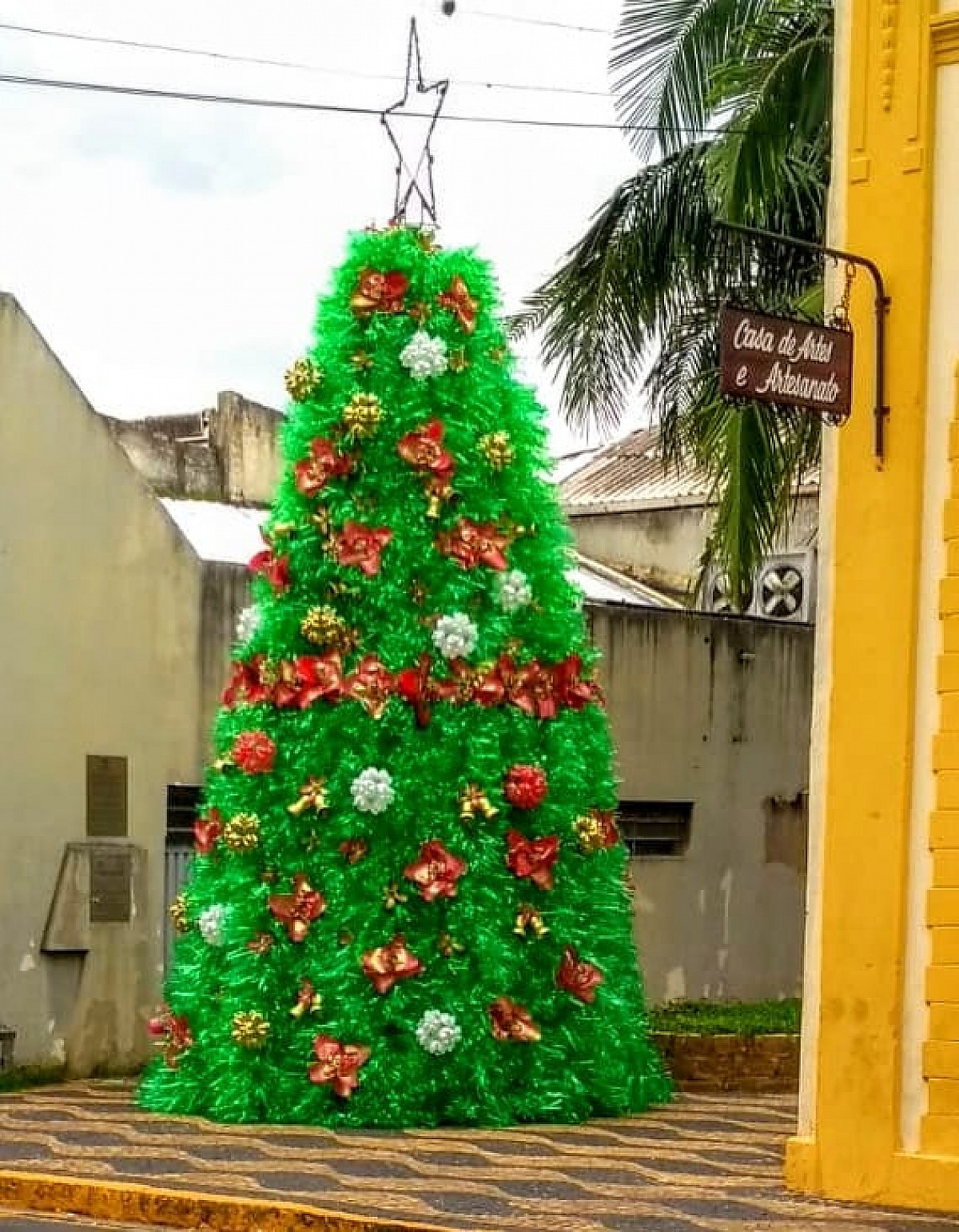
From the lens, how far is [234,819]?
12.8 m

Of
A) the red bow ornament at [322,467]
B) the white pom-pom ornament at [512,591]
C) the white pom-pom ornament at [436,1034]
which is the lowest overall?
the white pom-pom ornament at [436,1034]

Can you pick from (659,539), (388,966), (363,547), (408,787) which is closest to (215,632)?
(363,547)

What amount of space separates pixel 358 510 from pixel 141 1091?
137 inches

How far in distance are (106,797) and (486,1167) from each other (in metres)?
5.27

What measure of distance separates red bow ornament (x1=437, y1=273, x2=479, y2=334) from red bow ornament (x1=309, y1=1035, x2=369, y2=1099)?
13.1ft

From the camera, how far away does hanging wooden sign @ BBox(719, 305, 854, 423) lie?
9508 millimetres

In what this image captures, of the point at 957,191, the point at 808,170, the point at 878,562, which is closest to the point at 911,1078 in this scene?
the point at 878,562

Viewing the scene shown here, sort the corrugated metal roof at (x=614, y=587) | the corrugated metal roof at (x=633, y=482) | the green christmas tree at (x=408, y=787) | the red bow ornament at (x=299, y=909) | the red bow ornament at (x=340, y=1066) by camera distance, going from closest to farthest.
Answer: the red bow ornament at (x=340, y=1066)
the green christmas tree at (x=408, y=787)
the red bow ornament at (x=299, y=909)
the corrugated metal roof at (x=614, y=587)
the corrugated metal roof at (x=633, y=482)

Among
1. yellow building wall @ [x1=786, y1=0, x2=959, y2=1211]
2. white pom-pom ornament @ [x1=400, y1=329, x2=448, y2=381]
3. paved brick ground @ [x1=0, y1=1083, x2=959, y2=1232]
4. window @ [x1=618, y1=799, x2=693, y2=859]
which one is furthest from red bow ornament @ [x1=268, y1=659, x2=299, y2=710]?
window @ [x1=618, y1=799, x2=693, y2=859]

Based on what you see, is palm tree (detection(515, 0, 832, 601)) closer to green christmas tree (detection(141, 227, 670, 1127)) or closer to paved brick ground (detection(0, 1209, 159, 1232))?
green christmas tree (detection(141, 227, 670, 1127))

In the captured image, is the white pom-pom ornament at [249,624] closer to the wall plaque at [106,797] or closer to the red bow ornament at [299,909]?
the red bow ornament at [299,909]

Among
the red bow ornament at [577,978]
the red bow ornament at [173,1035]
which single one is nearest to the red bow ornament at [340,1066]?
the red bow ornament at [173,1035]

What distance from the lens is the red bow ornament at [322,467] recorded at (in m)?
13.0

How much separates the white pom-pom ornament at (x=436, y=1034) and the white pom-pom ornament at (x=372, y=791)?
1116 mm
